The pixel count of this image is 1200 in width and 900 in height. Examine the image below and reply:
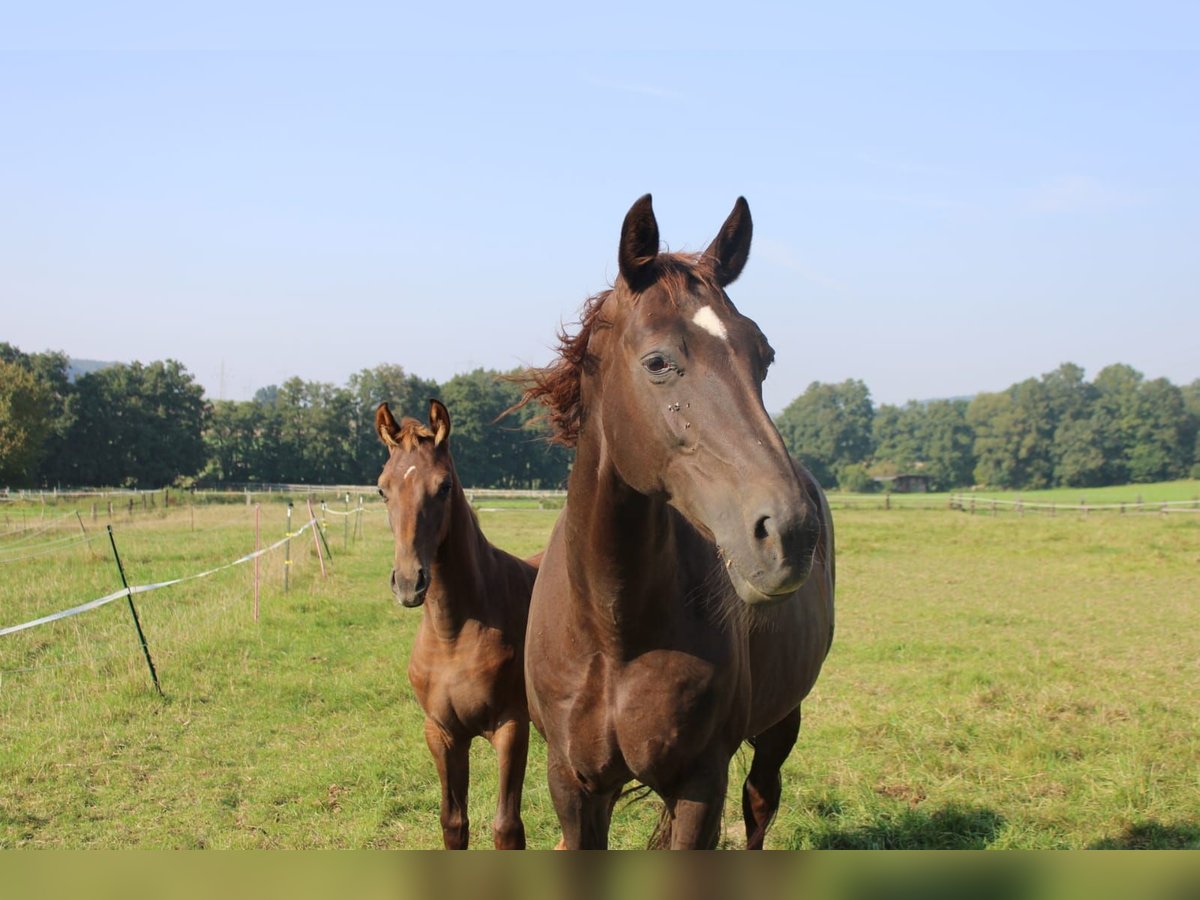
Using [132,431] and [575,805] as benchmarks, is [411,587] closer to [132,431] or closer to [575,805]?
[575,805]

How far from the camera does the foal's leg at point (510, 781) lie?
4.24 m

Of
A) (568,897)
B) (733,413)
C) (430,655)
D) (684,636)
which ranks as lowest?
(430,655)

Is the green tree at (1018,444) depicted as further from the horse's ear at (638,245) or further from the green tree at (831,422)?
the horse's ear at (638,245)

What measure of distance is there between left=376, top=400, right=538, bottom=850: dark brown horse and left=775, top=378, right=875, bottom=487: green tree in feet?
173

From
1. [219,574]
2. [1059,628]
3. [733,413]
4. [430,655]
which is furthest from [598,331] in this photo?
[219,574]

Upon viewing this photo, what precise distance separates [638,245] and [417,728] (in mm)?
5533

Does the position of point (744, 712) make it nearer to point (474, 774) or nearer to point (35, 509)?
point (474, 774)

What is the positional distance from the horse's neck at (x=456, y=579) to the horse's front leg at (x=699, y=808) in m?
2.21

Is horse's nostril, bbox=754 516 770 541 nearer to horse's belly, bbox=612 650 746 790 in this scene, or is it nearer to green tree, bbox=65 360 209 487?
horse's belly, bbox=612 650 746 790

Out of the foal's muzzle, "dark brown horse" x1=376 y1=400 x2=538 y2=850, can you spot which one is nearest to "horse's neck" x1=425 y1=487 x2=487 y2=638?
"dark brown horse" x1=376 y1=400 x2=538 y2=850

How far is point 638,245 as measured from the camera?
2.46m

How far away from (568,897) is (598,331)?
214 centimetres

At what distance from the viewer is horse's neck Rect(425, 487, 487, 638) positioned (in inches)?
187

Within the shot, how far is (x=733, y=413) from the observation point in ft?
6.91
